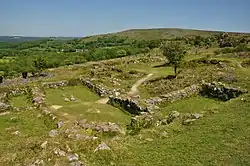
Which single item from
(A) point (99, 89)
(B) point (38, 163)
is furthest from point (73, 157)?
(A) point (99, 89)

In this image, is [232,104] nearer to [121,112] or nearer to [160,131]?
[160,131]

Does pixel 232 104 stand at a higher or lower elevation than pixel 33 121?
higher

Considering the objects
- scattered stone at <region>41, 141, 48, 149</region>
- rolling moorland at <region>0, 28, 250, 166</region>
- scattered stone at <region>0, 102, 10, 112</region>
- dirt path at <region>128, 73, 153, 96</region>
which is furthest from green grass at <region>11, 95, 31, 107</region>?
scattered stone at <region>41, 141, 48, 149</region>

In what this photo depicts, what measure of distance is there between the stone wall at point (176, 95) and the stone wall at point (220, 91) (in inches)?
36.2

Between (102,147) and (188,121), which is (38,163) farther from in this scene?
(188,121)

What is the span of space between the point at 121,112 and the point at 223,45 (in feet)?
258

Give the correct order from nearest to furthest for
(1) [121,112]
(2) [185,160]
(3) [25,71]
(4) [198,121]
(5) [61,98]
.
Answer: (2) [185,160]
(4) [198,121]
(1) [121,112]
(5) [61,98]
(3) [25,71]

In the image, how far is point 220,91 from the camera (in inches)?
1355

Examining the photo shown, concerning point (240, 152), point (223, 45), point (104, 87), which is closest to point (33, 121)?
point (104, 87)

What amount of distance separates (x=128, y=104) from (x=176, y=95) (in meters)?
5.76

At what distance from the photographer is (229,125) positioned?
21.7 metres

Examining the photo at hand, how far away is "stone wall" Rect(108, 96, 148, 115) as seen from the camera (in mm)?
32031

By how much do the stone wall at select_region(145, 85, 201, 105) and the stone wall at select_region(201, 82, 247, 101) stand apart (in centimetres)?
92

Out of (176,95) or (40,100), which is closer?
(176,95)
